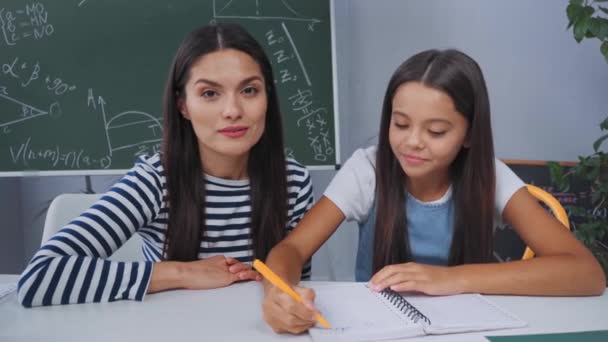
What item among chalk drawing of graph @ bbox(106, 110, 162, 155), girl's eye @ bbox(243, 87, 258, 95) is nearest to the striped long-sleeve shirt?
girl's eye @ bbox(243, 87, 258, 95)

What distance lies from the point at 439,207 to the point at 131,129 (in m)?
1.47

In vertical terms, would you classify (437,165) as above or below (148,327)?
above

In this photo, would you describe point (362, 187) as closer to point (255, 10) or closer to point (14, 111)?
point (255, 10)

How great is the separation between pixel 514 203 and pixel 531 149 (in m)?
1.51

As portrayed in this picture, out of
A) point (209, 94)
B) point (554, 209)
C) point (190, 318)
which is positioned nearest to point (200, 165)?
point (209, 94)

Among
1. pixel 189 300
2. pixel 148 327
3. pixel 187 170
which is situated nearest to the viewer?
Result: pixel 148 327

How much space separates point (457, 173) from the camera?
1.30 metres

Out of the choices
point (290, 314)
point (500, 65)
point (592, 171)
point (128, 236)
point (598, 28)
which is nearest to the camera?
point (290, 314)

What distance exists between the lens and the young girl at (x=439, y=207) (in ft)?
3.07

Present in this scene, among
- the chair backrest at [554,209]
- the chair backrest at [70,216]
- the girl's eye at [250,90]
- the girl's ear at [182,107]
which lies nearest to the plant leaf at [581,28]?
the chair backrest at [554,209]

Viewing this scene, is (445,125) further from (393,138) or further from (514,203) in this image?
(514,203)

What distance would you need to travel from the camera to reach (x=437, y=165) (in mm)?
1192

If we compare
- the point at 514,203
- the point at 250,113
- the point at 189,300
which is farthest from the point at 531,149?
the point at 189,300

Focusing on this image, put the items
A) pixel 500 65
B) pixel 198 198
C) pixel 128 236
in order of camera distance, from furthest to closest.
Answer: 1. pixel 500 65
2. pixel 198 198
3. pixel 128 236
